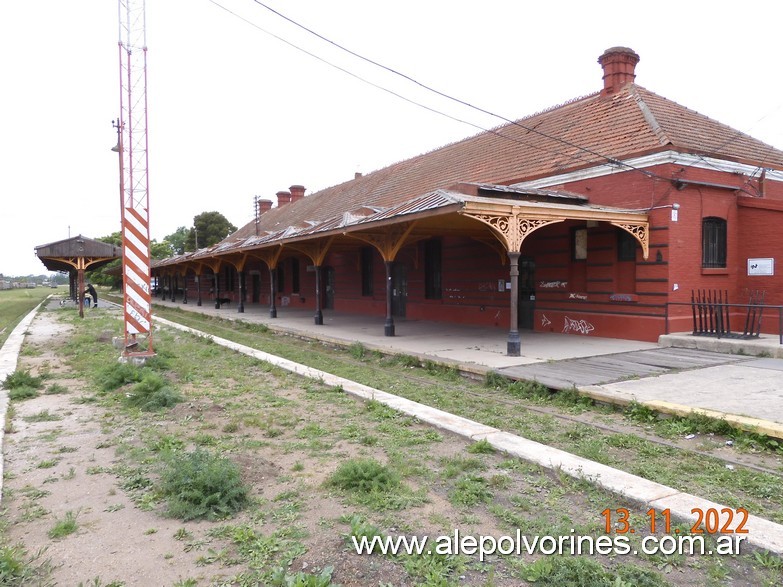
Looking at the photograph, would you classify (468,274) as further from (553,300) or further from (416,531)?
(416,531)

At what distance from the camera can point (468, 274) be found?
16.2 metres

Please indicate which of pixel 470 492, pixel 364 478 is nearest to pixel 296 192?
pixel 364 478

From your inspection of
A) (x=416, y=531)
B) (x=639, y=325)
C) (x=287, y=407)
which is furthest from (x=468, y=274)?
(x=416, y=531)

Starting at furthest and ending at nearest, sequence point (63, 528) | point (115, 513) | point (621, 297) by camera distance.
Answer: point (621, 297) < point (115, 513) < point (63, 528)

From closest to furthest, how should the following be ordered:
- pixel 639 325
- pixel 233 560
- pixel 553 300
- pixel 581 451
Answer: pixel 233 560 < pixel 581 451 < pixel 639 325 < pixel 553 300

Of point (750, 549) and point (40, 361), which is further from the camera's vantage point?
Answer: point (40, 361)

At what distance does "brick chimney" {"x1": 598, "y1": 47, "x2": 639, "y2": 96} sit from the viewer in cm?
1442

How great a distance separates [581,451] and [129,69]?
9.87 metres

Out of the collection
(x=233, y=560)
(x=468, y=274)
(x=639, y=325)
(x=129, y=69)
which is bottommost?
(x=233, y=560)

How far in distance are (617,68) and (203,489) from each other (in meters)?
15.6

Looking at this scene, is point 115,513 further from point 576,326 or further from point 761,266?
point 761,266

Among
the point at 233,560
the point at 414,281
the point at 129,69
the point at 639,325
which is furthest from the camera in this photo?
the point at 414,281

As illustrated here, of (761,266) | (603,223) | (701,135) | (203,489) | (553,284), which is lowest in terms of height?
(203,489)

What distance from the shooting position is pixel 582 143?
1365cm
